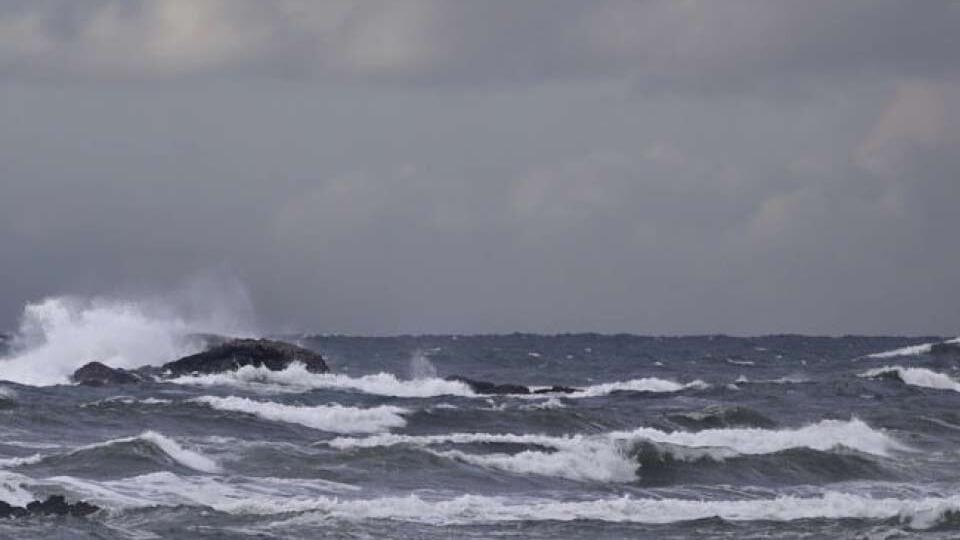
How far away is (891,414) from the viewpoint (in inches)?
1794

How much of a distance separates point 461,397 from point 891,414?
11.5m

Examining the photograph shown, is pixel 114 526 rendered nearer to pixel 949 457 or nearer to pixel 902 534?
pixel 902 534

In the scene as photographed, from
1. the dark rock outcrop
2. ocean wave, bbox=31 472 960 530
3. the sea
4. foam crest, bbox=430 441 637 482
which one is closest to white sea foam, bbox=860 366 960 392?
the sea

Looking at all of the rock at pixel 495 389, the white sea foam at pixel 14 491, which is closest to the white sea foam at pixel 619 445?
the white sea foam at pixel 14 491

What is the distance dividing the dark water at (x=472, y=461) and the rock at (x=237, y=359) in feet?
2.78

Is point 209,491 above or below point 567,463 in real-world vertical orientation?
below

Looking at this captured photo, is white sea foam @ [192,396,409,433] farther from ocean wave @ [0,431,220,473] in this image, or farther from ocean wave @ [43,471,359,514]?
ocean wave @ [43,471,359,514]

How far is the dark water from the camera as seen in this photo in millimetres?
23594

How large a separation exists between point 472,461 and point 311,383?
22.8 meters

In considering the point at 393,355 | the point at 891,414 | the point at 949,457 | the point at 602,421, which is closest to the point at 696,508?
the point at 949,457

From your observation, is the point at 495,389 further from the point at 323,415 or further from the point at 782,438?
the point at 782,438

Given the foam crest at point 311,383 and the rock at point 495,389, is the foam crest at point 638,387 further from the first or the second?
the foam crest at point 311,383

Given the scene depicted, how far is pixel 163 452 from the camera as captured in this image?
29.2 m

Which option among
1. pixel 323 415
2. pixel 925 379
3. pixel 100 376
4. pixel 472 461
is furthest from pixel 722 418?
pixel 925 379
